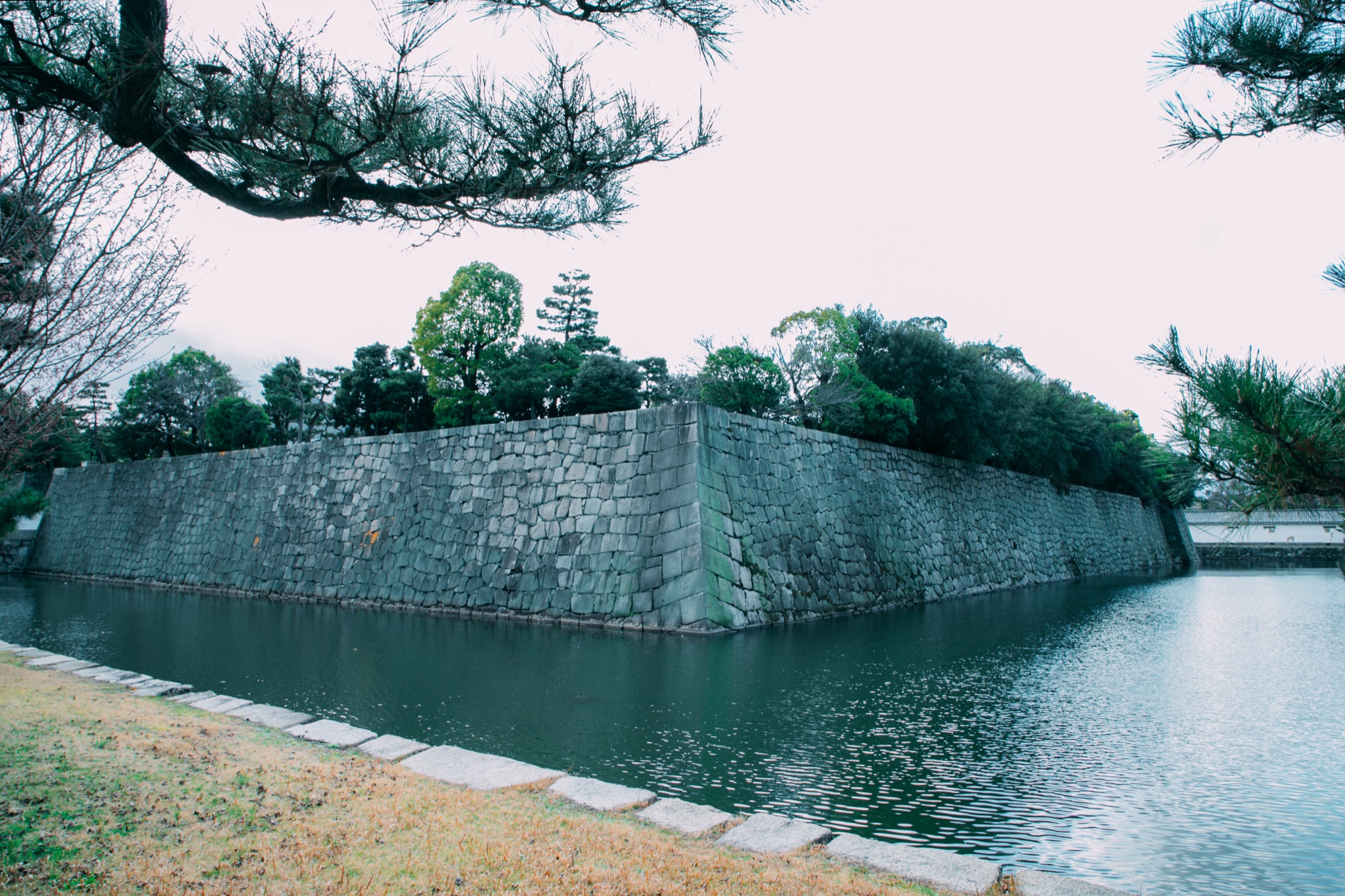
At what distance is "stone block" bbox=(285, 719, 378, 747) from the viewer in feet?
10.7

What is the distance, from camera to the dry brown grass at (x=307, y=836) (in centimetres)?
192

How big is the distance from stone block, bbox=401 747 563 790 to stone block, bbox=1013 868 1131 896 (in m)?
1.52

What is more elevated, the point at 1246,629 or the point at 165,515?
the point at 165,515

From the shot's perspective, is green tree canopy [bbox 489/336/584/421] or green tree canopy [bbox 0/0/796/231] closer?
green tree canopy [bbox 0/0/796/231]

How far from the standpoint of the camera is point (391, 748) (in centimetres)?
313

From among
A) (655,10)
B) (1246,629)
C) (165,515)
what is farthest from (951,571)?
(165,515)

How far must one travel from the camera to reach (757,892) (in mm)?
1858

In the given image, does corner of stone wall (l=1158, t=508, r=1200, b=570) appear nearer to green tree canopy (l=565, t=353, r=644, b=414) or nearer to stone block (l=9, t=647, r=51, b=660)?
green tree canopy (l=565, t=353, r=644, b=414)

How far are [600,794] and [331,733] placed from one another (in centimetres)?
145

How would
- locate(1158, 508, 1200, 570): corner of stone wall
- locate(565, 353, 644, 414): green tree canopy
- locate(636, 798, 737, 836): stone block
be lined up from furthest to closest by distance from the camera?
locate(1158, 508, 1200, 570): corner of stone wall < locate(565, 353, 644, 414): green tree canopy < locate(636, 798, 737, 836): stone block

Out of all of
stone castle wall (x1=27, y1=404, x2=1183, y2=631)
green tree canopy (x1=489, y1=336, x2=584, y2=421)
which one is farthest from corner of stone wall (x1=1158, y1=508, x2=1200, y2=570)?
green tree canopy (x1=489, y1=336, x2=584, y2=421)

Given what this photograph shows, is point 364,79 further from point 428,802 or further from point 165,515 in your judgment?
point 165,515

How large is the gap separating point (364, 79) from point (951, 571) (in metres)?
11.5

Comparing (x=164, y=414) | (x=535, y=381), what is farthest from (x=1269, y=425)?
(x=164, y=414)
